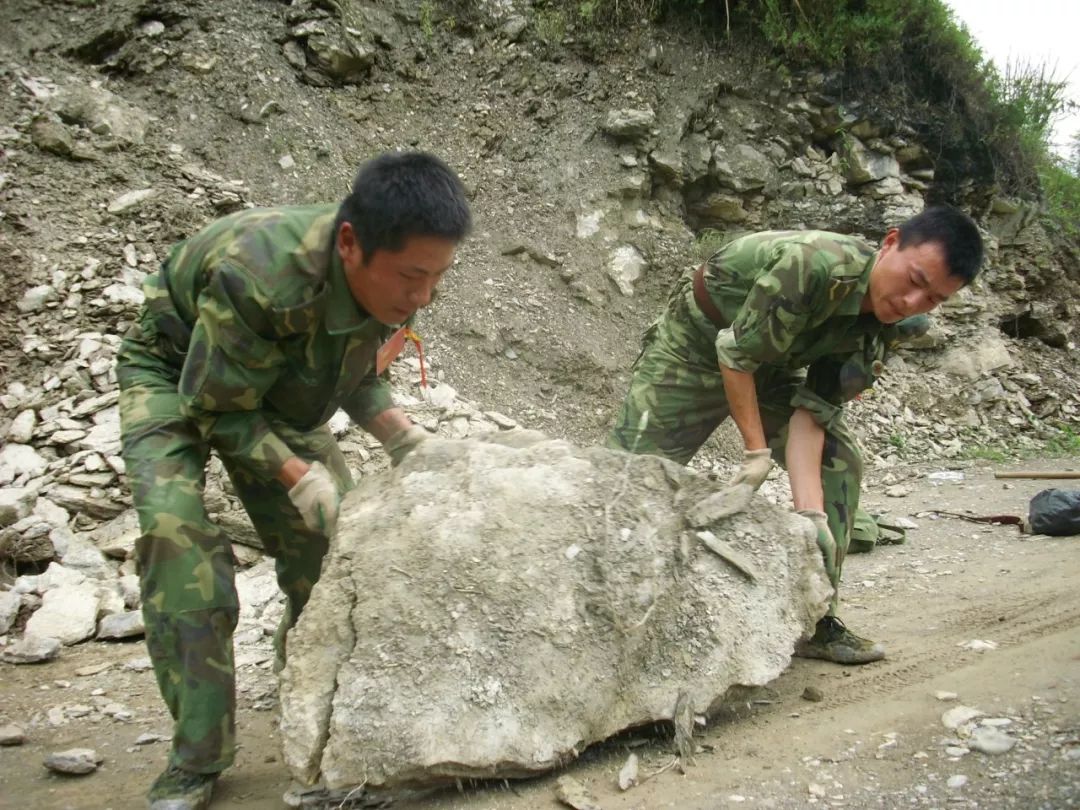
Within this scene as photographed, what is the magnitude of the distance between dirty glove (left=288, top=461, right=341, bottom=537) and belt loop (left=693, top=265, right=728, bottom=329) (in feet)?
5.09

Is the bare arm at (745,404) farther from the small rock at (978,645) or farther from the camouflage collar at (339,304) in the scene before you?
the camouflage collar at (339,304)

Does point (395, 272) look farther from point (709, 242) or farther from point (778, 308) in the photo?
point (709, 242)

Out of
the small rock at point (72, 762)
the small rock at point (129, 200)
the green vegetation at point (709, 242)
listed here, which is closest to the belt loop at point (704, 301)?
the small rock at point (72, 762)

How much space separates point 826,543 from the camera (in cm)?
236

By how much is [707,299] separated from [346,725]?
75.3 inches

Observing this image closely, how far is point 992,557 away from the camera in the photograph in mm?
3768

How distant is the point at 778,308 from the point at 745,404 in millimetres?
311

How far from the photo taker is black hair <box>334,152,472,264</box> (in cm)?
180

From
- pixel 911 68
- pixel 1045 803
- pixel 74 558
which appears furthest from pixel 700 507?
pixel 911 68

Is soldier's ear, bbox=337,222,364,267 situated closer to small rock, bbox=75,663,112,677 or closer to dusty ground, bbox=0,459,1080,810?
dusty ground, bbox=0,459,1080,810

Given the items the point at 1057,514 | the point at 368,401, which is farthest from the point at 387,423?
the point at 1057,514

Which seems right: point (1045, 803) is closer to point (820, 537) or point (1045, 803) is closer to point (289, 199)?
point (820, 537)

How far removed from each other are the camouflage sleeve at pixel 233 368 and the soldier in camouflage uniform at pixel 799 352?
3.54ft

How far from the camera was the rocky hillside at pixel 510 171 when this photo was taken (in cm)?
529
